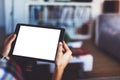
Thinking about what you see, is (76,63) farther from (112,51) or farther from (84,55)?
(112,51)

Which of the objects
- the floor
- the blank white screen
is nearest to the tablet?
the blank white screen

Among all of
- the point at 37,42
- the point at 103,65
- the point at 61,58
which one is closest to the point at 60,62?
the point at 61,58

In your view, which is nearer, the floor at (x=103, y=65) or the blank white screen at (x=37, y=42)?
the blank white screen at (x=37, y=42)

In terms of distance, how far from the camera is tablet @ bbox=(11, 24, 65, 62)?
1.10m

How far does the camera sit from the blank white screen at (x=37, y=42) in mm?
1103

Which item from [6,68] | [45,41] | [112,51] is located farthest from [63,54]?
[112,51]

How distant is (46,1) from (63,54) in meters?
3.81

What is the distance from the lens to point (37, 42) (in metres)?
1.12

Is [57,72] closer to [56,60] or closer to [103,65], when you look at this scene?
[56,60]

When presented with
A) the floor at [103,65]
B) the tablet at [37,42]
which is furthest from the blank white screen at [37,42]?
the floor at [103,65]

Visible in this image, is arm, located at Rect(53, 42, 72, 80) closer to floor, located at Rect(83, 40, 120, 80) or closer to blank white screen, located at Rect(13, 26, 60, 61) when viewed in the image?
blank white screen, located at Rect(13, 26, 60, 61)

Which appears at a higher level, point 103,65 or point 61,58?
point 61,58

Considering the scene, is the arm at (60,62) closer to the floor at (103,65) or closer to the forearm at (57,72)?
the forearm at (57,72)

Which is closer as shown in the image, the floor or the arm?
the arm
